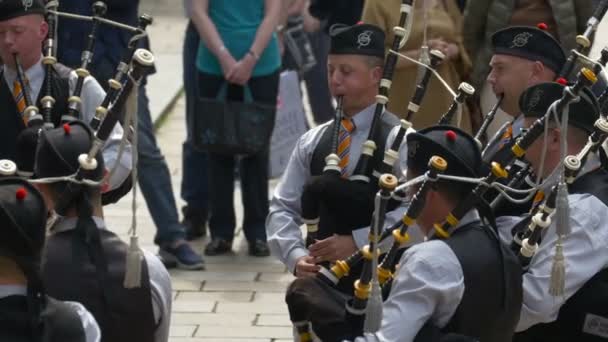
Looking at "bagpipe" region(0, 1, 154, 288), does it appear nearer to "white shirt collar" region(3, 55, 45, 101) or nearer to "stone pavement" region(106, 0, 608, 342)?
"white shirt collar" region(3, 55, 45, 101)

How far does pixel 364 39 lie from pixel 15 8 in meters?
1.44

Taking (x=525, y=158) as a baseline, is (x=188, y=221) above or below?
below

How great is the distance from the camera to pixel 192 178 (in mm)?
9242

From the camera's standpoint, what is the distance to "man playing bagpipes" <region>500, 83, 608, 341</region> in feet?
17.2

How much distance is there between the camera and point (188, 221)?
30.3ft

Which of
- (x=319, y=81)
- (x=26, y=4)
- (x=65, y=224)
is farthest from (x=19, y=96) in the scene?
(x=319, y=81)

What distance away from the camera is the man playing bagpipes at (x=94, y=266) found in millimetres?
4840

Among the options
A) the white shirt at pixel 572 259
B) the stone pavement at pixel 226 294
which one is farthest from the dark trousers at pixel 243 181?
the white shirt at pixel 572 259

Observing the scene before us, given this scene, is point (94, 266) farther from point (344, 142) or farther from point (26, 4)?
point (26, 4)

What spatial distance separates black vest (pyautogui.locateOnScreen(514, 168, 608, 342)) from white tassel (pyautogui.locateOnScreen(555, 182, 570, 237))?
1.72 feet

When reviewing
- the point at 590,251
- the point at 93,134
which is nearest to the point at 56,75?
the point at 93,134

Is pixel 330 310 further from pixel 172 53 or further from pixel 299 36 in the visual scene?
pixel 172 53

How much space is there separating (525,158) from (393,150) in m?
0.50

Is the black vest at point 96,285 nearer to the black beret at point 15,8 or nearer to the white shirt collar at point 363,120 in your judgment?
the white shirt collar at point 363,120
